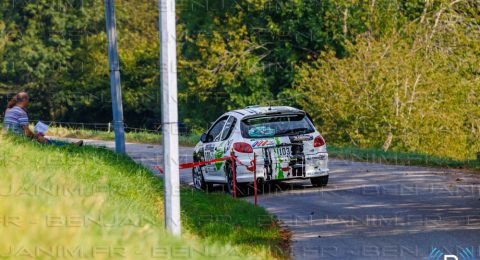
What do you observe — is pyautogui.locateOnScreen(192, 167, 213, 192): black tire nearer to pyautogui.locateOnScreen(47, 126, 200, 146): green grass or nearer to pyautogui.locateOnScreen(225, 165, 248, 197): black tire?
pyautogui.locateOnScreen(225, 165, 248, 197): black tire

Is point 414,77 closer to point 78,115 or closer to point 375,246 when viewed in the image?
point 375,246

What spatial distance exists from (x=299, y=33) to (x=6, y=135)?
31158 mm

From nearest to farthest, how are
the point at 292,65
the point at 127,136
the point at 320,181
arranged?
the point at 320,181 < the point at 127,136 < the point at 292,65

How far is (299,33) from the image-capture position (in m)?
45.9

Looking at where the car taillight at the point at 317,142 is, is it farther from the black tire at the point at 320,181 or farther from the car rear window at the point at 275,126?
the black tire at the point at 320,181

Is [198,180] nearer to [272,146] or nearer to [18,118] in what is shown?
[272,146]

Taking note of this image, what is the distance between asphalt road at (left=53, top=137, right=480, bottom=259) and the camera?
39.0 feet

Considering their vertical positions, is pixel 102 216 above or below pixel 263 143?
above

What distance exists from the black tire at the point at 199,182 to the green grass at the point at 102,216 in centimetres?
311

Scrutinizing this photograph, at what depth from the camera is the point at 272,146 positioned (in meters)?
17.6

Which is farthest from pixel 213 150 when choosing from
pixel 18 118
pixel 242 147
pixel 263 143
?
pixel 18 118

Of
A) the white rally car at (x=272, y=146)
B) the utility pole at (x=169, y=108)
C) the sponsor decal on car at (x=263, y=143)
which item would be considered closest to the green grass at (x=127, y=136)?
the white rally car at (x=272, y=146)

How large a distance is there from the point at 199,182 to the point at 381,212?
19.3ft

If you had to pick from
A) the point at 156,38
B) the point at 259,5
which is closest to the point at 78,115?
the point at 156,38
